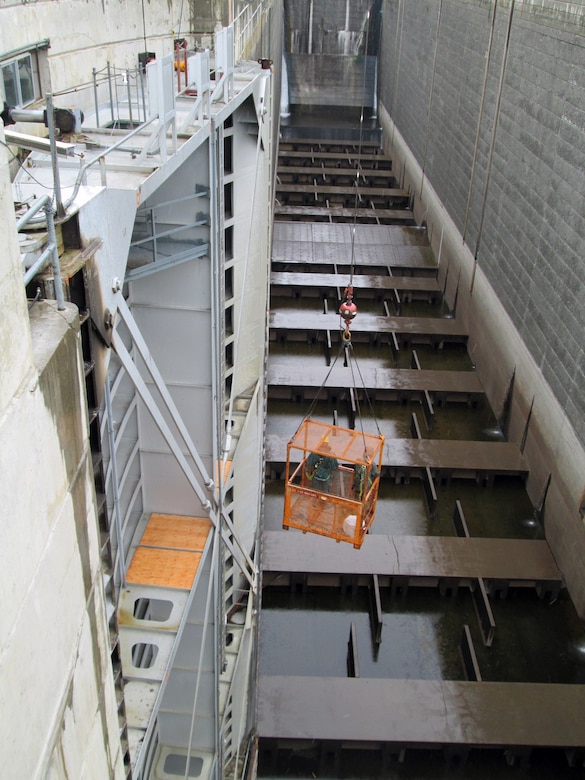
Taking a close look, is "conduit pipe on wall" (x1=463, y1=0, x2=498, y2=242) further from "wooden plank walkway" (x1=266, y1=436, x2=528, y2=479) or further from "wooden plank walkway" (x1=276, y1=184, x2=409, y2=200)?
"wooden plank walkway" (x1=266, y1=436, x2=528, y2=479)

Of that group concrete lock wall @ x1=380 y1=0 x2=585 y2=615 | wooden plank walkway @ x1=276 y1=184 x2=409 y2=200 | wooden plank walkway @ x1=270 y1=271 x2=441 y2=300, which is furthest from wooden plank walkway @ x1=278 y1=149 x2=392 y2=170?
Answer: wooden plank walkway @ x1=270 y1=271 x2=441 y2=300

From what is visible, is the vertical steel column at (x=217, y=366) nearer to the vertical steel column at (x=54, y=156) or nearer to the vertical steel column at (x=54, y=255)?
the vertical steel column at (x=54, y=156)

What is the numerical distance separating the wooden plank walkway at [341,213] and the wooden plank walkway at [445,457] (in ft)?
47.6

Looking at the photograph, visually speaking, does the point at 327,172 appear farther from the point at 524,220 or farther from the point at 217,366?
the point at 217,366

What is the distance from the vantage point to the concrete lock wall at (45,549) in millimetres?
2787

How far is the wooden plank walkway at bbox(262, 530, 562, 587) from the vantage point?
12836 mm

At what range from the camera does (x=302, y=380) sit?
1809 cm

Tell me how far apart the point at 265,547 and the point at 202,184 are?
7.51 metres

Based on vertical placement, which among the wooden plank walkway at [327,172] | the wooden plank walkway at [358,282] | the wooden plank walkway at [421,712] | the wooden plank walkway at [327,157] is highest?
the wooden plank walkway at [327,157]

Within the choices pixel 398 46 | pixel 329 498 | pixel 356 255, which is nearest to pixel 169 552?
pixel 329 498

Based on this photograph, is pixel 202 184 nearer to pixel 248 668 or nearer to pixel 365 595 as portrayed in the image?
pixel 248 668

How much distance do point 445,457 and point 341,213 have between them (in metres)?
15.4

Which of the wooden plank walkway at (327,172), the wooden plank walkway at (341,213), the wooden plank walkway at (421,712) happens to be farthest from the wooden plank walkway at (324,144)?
the wooden plank walkway at (421,712)

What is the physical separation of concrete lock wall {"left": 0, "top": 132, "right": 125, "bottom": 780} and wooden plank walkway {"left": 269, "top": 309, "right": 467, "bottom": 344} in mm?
16664
